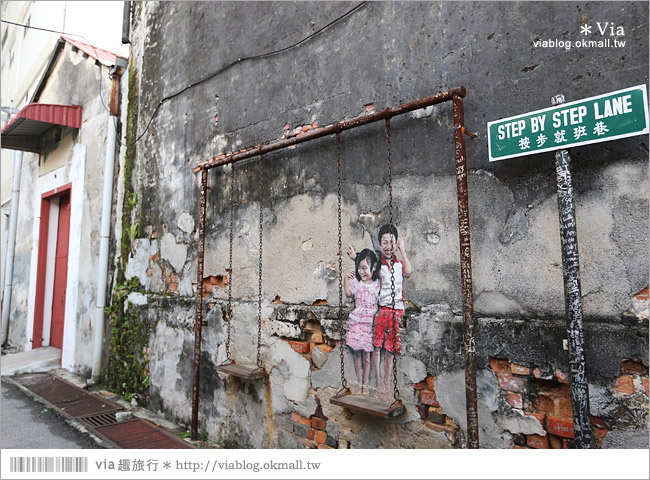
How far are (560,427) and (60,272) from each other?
707cm

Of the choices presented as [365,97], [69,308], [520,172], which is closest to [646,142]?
[520,172]

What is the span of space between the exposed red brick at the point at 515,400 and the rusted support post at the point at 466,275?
0.56 feet

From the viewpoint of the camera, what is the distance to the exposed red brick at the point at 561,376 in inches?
78.8

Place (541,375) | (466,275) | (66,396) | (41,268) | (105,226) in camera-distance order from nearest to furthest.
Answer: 1. (541,375)
2. (466,275)
3. (66,396)
4. (105,226)
5. (41,268)

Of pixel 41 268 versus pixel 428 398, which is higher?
pixel 41 268

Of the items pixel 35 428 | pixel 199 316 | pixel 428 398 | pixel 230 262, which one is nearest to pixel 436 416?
pixel 428 398

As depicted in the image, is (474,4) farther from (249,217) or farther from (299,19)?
(249,217)

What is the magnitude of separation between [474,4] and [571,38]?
1.91 ft

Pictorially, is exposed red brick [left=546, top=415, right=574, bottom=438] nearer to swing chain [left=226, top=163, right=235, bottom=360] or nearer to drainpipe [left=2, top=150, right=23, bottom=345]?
swing chain [left=226, top=163, right=235, bottom=360]

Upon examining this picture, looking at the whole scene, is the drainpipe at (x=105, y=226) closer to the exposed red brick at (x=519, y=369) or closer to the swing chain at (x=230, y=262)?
the swing chain at (x=230, y=262)

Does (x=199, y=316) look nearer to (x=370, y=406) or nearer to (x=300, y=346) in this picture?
(x=300, y=346)

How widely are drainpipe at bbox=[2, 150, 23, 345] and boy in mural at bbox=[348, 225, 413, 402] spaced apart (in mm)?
8158

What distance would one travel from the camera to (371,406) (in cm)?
244

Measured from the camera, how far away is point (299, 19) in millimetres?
3365
